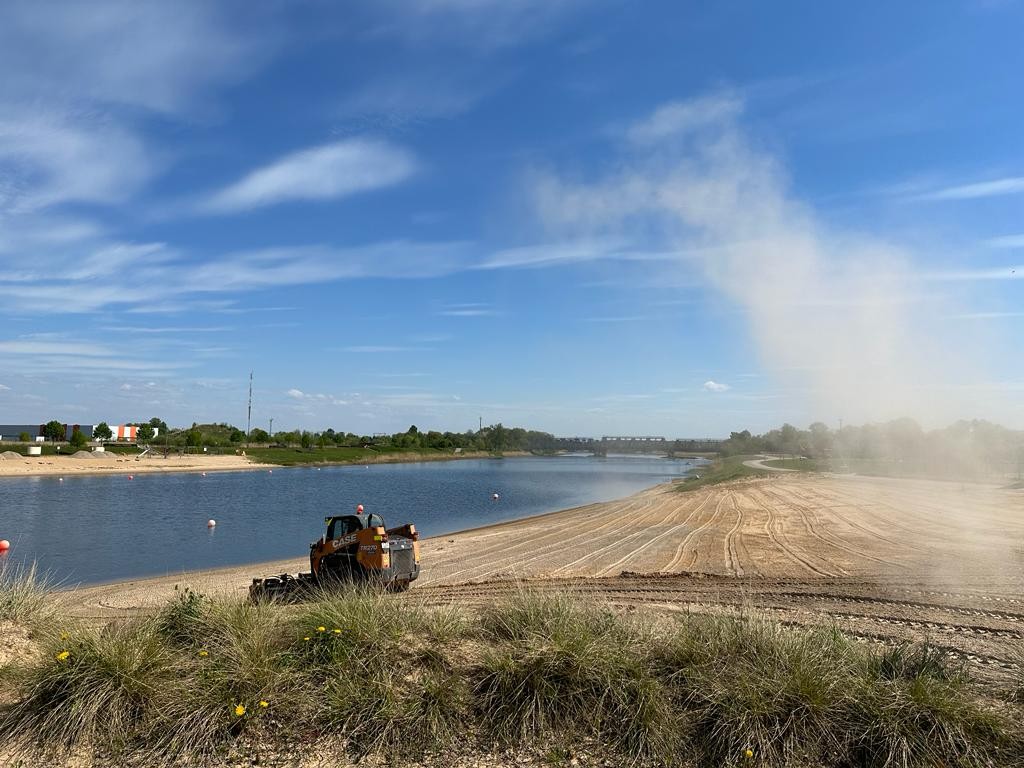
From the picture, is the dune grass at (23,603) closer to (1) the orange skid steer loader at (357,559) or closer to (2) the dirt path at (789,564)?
(2) the dirt path at (789,564)

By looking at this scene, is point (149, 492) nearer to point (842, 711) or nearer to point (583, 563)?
point (583, 563)

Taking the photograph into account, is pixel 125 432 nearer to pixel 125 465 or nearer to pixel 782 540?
pixel 125 465

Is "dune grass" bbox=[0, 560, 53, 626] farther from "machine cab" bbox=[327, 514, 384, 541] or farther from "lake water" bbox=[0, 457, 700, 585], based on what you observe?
"lake water" bbox=[0, 457, 700, 585]

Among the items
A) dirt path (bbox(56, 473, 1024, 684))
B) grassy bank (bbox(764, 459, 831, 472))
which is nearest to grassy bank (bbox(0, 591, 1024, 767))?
dirt path (bbox(56, 473, 1024, 684))

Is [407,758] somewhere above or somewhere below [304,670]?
below

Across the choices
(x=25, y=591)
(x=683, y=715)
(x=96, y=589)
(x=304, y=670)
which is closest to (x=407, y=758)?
(x=304, y=670)

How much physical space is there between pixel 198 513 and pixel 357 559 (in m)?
37.0

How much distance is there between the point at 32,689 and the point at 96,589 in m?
16.6

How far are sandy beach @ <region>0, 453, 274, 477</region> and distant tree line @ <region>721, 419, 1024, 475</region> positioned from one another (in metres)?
85.6

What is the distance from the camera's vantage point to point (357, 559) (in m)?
15.3

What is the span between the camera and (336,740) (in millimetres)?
6688

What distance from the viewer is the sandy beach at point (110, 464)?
8262cm

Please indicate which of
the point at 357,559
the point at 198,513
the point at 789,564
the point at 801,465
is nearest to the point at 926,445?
the point at 789,564

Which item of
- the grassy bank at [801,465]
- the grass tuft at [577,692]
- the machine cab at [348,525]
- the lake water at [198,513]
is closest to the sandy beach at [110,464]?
the lake water at [198,513]
